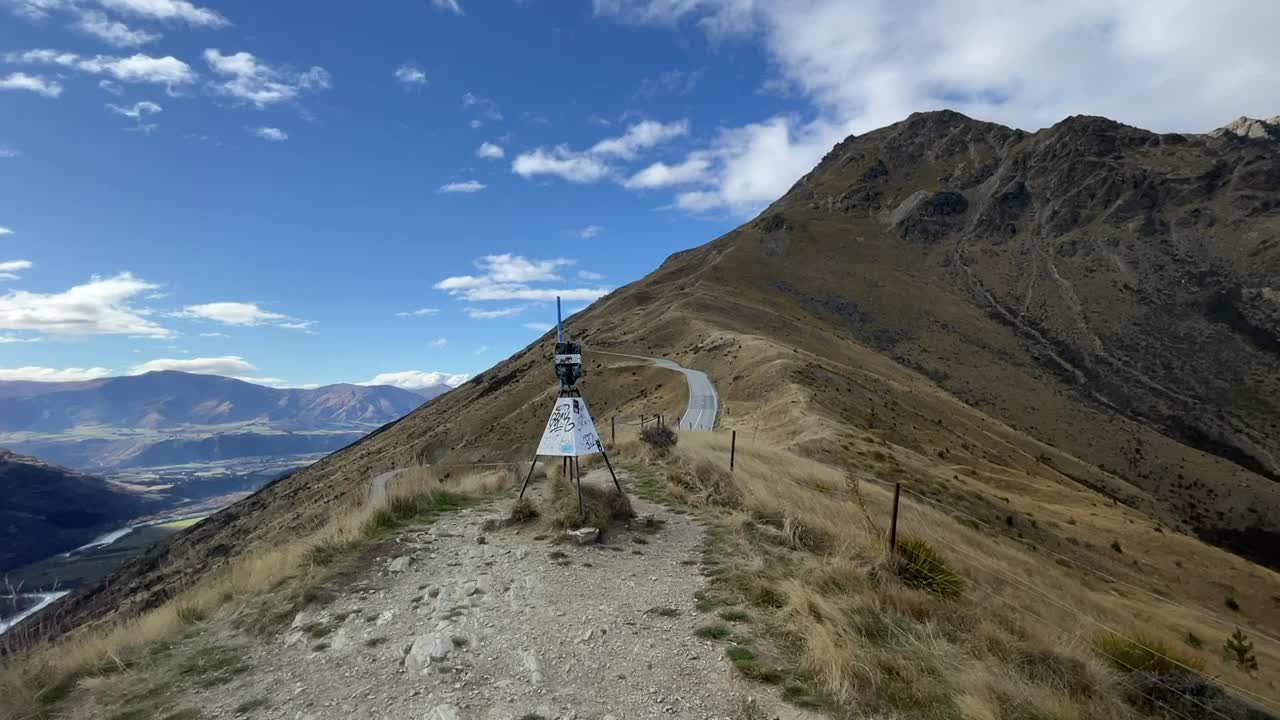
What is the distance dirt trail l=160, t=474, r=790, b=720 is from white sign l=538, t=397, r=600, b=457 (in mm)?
2047

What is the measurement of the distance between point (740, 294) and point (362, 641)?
87946mm

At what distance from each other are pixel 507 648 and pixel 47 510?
692ft

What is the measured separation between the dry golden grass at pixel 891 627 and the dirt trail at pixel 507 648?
0.83 metres

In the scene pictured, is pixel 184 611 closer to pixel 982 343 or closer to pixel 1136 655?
pixel 1136 655

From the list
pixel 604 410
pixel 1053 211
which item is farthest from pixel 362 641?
pixel 1053 211

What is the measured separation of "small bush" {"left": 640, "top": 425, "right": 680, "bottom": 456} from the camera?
1835 cm

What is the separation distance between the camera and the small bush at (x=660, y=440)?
60.2 feet

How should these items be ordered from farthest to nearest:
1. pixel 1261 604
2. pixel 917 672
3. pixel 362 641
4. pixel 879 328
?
pixel 879 328 → pixel 1261 604 → pixel 362 641 → pixel 917 672

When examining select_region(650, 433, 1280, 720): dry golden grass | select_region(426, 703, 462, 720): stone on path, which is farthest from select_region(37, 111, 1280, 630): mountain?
select_region(426, 703, 462, 720): stone on path

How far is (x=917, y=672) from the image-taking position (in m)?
5.50

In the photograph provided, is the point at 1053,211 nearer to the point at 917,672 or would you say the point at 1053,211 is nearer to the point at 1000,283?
the point at 1000,283

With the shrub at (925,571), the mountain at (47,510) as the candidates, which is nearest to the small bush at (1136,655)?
the shrub at (925,571)

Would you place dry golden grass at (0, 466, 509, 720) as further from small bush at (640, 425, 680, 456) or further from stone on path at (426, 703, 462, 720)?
small bush at (640, 425, 680, 456)

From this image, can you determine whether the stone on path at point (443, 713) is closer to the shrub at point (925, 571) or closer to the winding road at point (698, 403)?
the shrub at point (925, 571)
